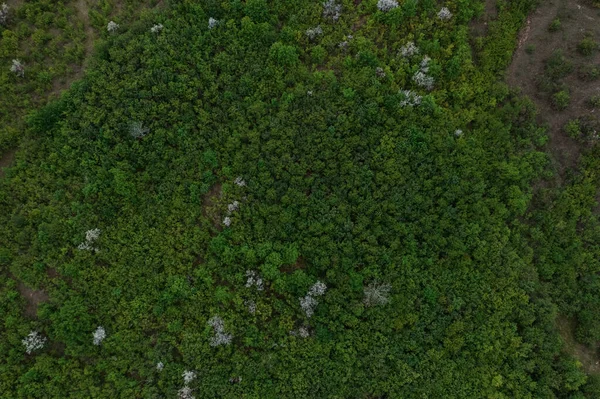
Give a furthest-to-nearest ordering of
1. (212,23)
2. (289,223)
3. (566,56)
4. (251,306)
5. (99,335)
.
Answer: (566,56) → (212,23) → (289,223) → (251,306) → (99,335)

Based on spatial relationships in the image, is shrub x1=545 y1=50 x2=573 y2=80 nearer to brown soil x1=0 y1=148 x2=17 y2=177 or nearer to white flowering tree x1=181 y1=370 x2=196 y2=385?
white flowering tree x1=181 y1=370 x2=196 y2=385

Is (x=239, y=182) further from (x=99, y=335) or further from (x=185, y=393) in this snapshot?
(x=185, y=393)

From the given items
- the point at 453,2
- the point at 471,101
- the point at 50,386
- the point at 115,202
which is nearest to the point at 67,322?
the point at 50,386

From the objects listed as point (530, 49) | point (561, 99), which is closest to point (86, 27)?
point (530, 49)

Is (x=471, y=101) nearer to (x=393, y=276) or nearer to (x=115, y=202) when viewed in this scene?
(x=393, y=276)

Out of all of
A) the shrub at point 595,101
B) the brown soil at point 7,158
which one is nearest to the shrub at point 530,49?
the shrub at point 595,101

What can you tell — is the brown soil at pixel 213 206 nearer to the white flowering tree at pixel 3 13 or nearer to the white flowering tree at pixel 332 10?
the white flowering tree at pixel 332 10
